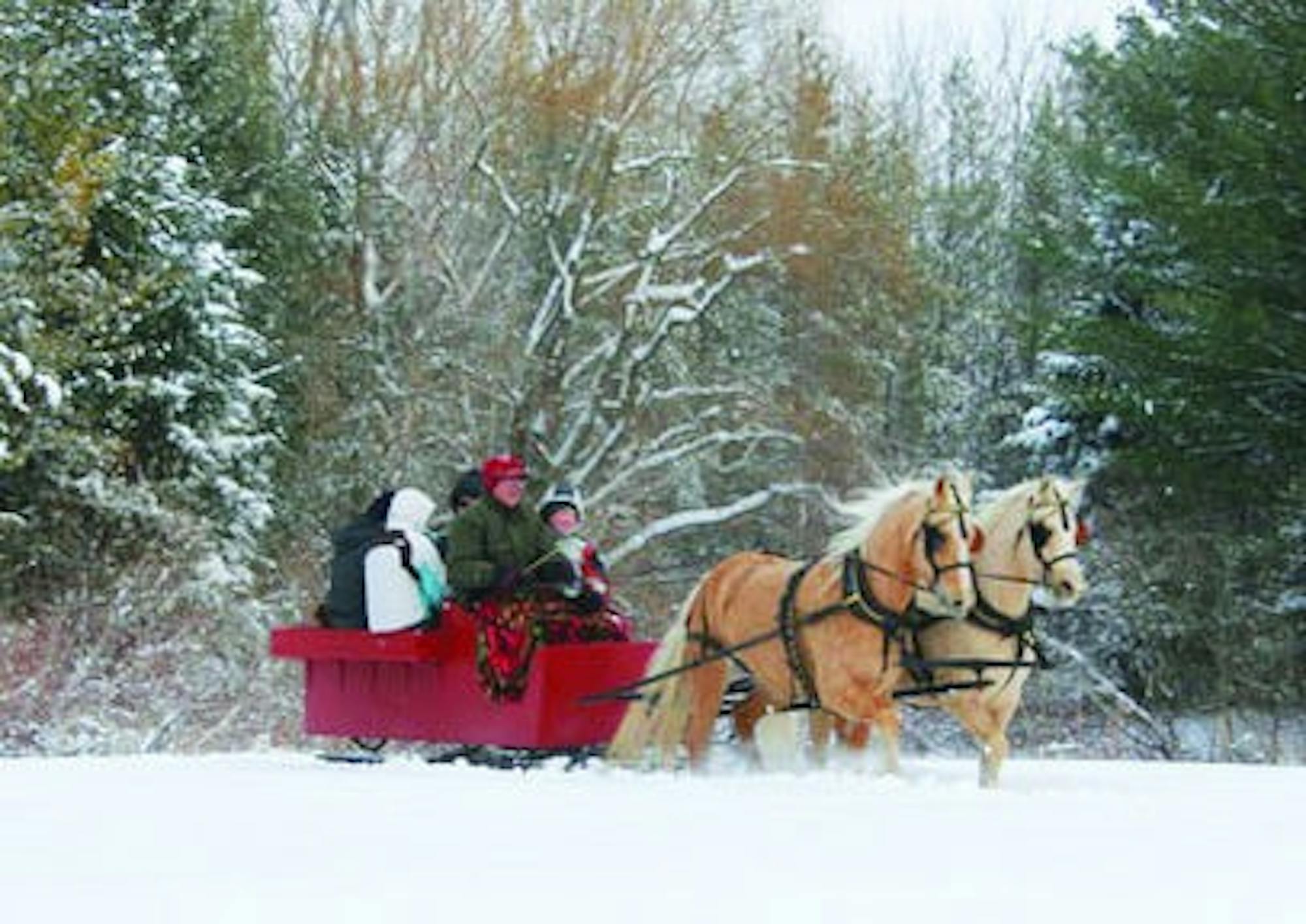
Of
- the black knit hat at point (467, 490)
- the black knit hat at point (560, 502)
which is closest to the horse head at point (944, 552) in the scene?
the black knit hat at point (560, 502)

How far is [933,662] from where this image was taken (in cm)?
880

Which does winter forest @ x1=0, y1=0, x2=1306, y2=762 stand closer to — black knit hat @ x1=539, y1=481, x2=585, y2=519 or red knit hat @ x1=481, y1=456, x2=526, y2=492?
black knit hat @ x1=539, y1=481, x2=585, y2=519

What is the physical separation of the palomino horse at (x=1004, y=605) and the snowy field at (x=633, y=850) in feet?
1.68

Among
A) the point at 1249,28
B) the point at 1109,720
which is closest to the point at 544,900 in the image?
the point at 1109,720

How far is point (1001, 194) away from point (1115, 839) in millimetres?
28696

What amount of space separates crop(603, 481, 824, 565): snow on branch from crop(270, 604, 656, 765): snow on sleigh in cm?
1259

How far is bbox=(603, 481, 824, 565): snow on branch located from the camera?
915 inches

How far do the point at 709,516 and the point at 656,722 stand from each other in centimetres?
1464

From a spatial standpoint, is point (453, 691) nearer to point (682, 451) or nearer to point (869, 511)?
point (869, 511)

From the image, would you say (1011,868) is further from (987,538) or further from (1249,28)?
(1249,28)

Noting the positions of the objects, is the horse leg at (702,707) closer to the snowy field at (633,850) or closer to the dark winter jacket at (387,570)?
the snowy field at (633,850)

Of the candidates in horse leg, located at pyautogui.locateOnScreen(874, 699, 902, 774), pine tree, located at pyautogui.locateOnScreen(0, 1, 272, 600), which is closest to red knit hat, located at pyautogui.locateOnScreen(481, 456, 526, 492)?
horse leg, located at pyautogui.locateOnScreen(874, 699, 902, 774)

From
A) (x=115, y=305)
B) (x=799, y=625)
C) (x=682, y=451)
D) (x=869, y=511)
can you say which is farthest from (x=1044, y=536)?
(x=682, y=451)

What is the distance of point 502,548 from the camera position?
9953 mm
